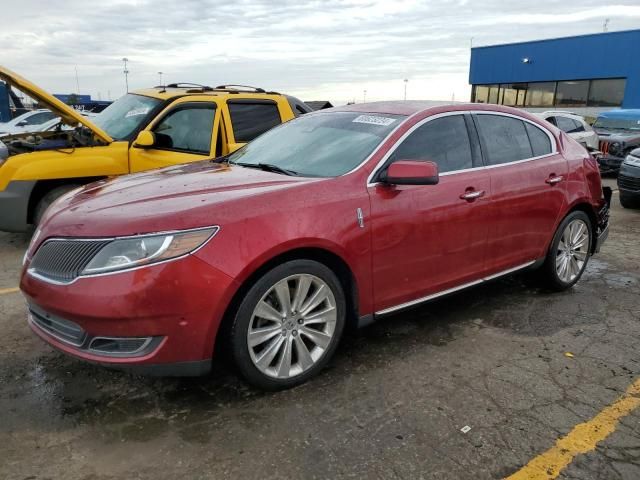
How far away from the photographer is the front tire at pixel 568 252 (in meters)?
4.57

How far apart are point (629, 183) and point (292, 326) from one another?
8.04 metres

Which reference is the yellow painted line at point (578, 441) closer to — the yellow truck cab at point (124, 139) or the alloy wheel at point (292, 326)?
the alloy wheel at point (292, 326)

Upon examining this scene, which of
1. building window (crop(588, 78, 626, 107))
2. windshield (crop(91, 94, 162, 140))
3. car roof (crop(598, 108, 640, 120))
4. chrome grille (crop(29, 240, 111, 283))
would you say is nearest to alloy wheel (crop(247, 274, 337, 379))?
chrome grille (crop(29, 240, 111, 283))

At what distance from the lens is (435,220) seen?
351cm

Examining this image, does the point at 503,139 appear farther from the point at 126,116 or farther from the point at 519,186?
the point at 126,116

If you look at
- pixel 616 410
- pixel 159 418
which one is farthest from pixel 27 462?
pixel 616 410

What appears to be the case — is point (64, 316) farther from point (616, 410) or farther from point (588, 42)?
point (588, 42)

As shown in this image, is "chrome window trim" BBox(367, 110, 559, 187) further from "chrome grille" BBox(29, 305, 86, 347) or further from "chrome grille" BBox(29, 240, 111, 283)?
"chrome grille" BBox(29, 305, 86, 347)

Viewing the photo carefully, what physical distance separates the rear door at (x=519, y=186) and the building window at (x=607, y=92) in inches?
1044

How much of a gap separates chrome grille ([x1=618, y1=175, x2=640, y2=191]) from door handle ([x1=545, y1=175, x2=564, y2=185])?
17.6 ft

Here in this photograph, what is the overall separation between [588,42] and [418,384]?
30.1m

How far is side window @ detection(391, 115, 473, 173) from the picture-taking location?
3.56 metres

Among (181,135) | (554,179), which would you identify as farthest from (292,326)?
(181,135)

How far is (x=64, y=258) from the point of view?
8.90 ft
